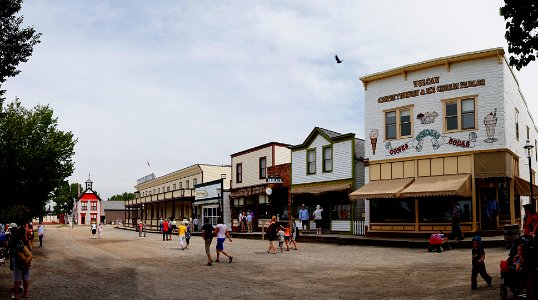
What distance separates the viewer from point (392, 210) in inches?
1083

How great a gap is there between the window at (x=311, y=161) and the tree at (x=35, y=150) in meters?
16.4

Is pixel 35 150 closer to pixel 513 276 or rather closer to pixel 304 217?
→ pixel 304 217

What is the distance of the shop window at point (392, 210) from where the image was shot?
26.8 metres

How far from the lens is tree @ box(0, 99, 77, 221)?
30.0 meters

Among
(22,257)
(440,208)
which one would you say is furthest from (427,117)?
(22,257)

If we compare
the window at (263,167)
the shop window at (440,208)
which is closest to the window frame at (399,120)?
the shop window at (440,208)

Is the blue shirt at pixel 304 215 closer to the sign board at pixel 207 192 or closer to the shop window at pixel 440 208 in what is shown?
the shop window at pixel 440 208

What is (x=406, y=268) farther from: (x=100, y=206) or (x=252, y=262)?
(x=100, y=206)

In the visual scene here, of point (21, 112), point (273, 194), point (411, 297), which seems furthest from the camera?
point (273, 194)

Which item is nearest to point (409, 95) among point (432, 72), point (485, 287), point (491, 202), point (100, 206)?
point (432, 72)

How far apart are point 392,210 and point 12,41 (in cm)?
2063

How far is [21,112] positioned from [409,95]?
2536 centimetres

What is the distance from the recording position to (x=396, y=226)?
27.0m

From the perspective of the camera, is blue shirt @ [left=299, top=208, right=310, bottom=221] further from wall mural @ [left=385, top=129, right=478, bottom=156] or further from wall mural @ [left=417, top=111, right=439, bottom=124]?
wall mural @ [left=417, top=111, right=439, bottom=124]
